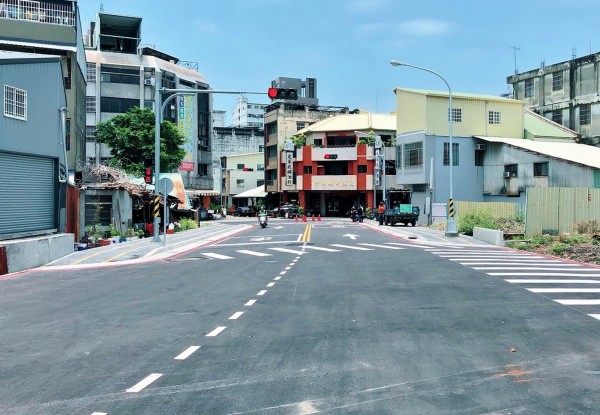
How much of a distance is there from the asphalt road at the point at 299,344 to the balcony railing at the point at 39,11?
34.4 m

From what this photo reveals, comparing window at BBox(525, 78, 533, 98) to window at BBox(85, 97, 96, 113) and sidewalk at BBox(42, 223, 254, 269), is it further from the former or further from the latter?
sidewalk at BBox(42, 223, 254, 269)

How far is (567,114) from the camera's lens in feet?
192

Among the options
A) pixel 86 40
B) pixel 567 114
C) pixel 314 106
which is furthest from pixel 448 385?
pixel 314 106

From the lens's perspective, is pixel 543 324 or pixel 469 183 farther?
pixel 469 183

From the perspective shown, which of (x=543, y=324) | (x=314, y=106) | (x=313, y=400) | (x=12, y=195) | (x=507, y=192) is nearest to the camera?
(x=313, y=400)

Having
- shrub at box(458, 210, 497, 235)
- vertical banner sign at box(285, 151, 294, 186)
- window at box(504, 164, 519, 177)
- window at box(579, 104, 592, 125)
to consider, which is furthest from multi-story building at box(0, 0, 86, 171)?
window at box(579, 104, 592, 125)

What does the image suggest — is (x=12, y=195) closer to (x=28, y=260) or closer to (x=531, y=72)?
(x=28, y=260)

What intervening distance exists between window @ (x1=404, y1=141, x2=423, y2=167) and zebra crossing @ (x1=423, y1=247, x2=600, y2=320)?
26292mm

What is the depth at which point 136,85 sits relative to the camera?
216 ft

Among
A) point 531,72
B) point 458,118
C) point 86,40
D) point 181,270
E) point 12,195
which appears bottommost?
point 181,270

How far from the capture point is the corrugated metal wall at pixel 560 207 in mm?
28250

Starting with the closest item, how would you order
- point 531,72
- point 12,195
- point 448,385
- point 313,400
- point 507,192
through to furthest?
1. point 313,400
2. point 448,385
3. point 12,195
4. point 507,192
5. point 531,72

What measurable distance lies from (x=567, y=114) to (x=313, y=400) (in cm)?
6041

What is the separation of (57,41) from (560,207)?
33888 mm
